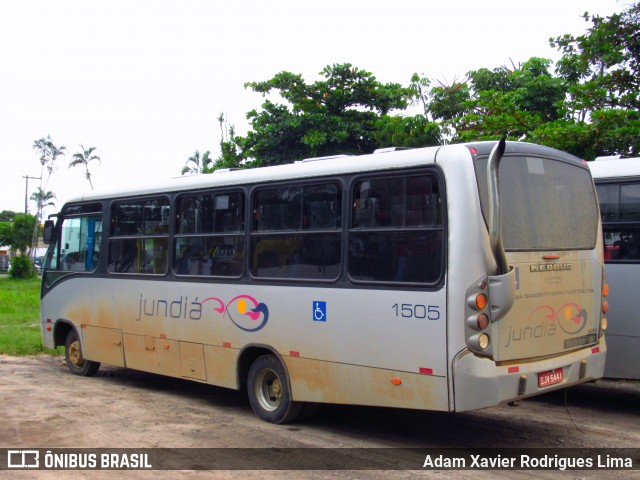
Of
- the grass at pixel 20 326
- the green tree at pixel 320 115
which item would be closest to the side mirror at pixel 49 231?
the grass at pixel 20 326

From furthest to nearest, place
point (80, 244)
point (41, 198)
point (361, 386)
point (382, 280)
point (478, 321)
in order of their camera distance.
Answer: point (41, 198), point (80, 244), point (361, 386), point (382, 280), point (478, 321)

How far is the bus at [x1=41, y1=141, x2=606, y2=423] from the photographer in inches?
241

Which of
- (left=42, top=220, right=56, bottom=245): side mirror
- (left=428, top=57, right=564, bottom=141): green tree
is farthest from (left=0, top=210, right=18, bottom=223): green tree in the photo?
(left=42, top=220, right=56, bottom=245): side mirror

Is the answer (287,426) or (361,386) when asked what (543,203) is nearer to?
(361,386)

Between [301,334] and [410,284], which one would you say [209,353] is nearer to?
[301,334]

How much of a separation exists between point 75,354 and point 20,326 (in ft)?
27.4

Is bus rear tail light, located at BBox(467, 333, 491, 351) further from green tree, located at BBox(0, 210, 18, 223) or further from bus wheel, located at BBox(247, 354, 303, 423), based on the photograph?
green tree, located at BBox(0, 210, 18, 223)

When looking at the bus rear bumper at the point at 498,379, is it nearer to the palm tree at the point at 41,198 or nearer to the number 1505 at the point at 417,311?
the number 1505 at the point at 417,311

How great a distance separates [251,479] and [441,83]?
1838 centimetres

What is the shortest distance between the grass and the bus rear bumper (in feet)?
33.6

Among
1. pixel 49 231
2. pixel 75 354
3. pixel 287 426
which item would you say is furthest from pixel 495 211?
pixel 49 231

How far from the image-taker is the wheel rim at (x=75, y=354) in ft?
37.1

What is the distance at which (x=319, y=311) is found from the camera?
288 inches

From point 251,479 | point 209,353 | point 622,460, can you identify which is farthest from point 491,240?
point 209,353
